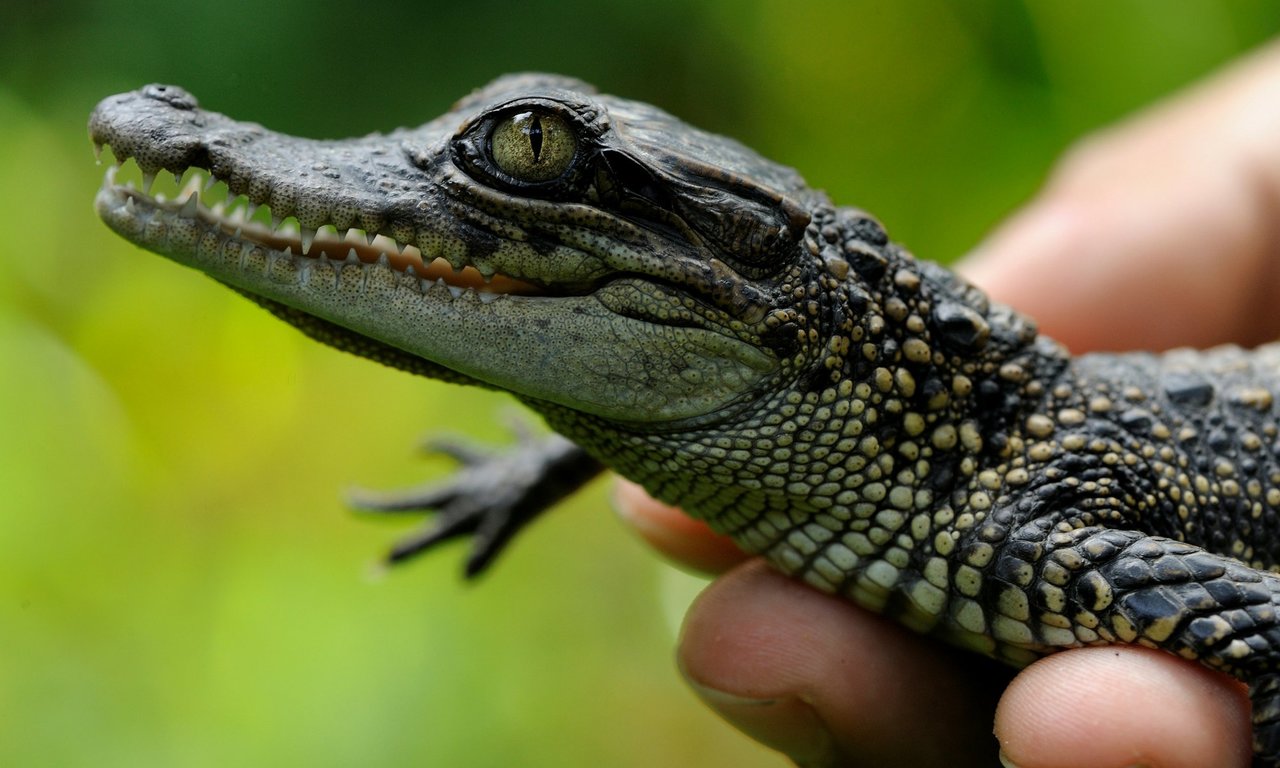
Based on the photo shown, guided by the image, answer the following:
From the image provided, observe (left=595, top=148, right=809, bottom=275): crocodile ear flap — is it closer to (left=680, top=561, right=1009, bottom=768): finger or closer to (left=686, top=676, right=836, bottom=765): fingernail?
(left=680, top=561, right=1009, bottom=768): finger

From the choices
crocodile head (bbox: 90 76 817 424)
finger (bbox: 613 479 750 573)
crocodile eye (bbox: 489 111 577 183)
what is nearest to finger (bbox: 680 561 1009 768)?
A: finger (bbox: 613 479 750 573)

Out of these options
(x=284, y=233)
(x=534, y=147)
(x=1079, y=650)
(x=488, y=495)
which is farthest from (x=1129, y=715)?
(x=488, y=495)

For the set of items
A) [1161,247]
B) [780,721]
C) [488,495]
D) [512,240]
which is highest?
[1161,247]

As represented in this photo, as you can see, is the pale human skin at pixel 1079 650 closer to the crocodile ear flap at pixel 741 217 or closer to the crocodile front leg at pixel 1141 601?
the crocodile front leg at pixel 1141 601

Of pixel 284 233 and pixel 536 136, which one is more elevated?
pixel 536 136

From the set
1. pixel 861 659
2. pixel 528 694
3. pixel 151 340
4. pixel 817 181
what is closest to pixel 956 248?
pixel 817 181

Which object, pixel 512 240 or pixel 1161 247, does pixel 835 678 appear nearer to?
pixel 512 240

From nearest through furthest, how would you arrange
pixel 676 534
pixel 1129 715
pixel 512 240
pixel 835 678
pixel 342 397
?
pixel 1129 715, pixel 512 240, pixel 835 678, pixel 676 534, pixel 342 397
